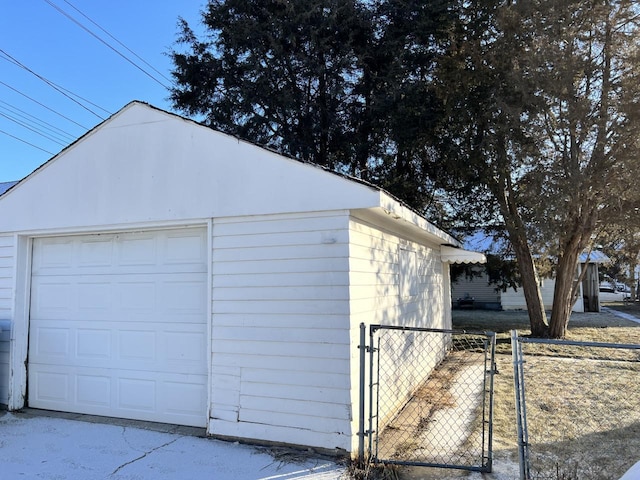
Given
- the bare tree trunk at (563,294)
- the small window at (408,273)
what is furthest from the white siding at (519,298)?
the small window at (408,273)

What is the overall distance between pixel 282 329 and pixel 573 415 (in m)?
3.98

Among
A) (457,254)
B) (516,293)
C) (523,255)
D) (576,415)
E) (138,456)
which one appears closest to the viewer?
(138,456)

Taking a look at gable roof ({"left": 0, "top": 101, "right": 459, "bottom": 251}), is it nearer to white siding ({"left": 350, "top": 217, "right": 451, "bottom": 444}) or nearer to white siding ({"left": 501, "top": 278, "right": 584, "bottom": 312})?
white siding ({"left": 350, "top": 217, "right": 451, "bottom": 444})

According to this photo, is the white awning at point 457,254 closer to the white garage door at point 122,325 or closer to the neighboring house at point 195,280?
the neighboring house at point 195,280

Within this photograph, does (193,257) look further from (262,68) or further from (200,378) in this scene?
(262,68)

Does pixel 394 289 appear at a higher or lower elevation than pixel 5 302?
higher

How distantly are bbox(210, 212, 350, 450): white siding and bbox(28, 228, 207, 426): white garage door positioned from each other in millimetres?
421

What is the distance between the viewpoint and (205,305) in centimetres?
502

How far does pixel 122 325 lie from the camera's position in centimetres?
542

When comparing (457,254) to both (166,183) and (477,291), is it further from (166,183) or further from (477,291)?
(477,291)

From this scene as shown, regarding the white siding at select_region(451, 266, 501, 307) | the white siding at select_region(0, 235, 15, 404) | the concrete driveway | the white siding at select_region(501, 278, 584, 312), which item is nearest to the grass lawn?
the concrete driveway

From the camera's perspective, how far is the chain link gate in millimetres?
4094

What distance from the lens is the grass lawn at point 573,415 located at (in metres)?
4.04

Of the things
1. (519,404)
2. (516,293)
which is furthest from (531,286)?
(519,404)
